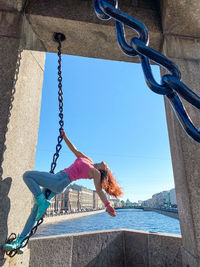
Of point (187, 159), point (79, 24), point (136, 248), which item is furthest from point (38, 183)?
point (79, 24)

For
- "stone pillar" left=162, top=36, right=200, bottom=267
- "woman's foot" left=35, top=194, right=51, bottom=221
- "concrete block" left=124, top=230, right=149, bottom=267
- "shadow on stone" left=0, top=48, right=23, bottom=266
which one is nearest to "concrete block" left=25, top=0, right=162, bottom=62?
"stone pillar" left=162, top=36, right=200, bottom=267

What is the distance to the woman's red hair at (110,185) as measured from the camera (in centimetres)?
227

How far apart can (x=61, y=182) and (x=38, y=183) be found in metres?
0.25

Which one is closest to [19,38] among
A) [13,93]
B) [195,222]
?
[13,93]

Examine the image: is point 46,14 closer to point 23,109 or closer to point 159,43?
point 23,109

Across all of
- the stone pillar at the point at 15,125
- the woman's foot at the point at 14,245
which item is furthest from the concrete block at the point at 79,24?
the woman's foot at the point at 14,245

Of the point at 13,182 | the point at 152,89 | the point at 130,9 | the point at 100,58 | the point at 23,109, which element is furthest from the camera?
the point at 100,58

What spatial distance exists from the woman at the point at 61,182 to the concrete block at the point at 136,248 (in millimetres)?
1372

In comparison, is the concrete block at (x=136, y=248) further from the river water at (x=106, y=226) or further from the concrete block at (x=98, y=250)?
the river water at (x=106, y=226)

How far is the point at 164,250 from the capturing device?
2.93 meters

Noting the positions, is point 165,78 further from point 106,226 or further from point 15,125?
point 106,226

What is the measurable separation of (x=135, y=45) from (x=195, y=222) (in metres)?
2.20

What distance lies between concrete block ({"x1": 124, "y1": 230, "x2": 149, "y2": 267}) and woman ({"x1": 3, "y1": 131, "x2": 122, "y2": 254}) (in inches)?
54.0

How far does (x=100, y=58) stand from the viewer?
3.55 meters
